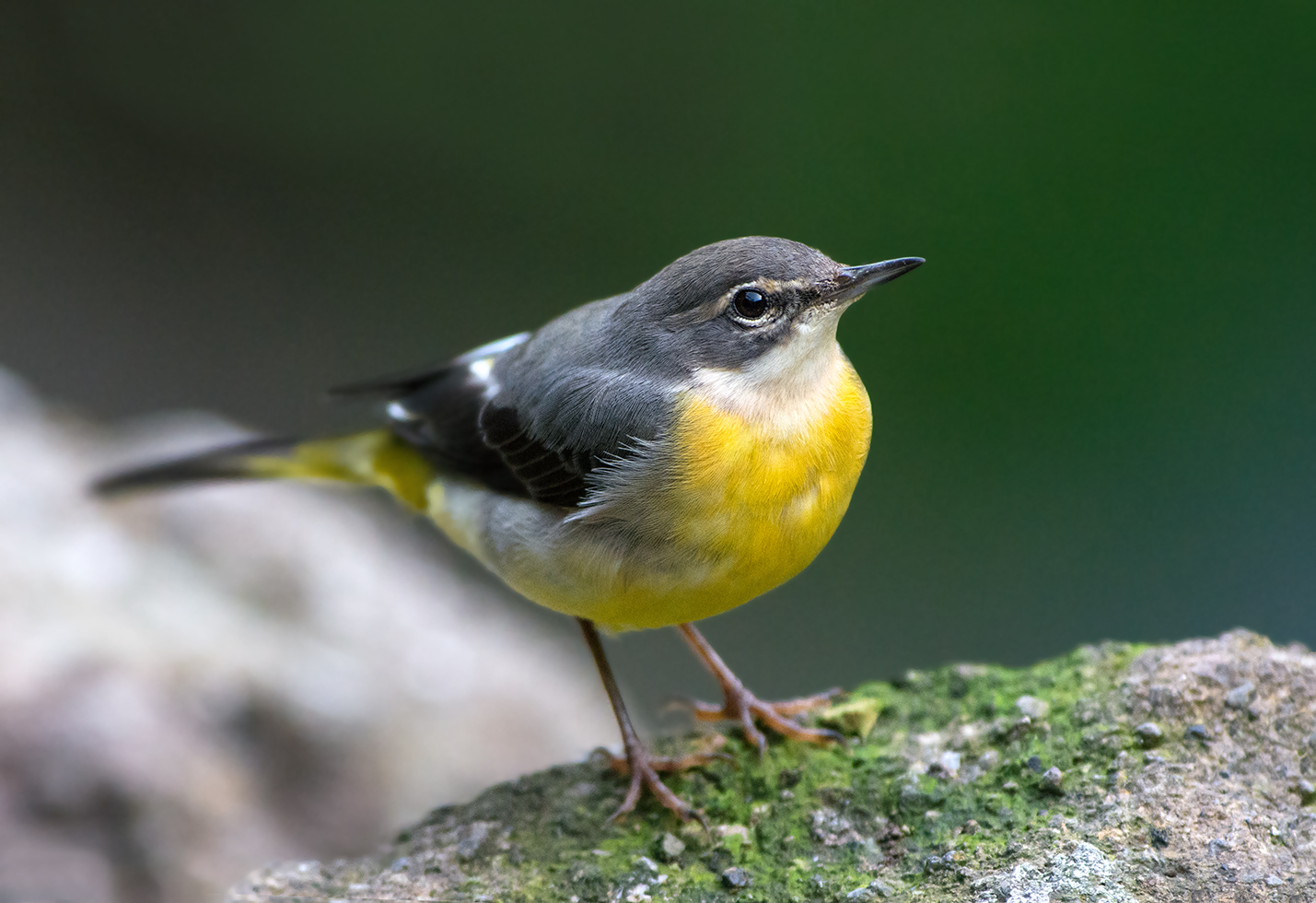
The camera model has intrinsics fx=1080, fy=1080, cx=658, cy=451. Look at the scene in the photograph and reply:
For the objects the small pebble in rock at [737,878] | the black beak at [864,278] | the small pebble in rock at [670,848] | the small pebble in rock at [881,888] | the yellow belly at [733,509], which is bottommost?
the small pebble in rock at [881,888]

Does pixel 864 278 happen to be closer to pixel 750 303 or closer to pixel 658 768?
pixel 750 303

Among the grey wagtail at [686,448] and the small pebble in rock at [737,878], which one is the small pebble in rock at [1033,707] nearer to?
the grey wagtail at [686,448]

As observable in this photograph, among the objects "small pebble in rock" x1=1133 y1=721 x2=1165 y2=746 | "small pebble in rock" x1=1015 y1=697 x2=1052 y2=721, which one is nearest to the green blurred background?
"small pebble in rock" x1=1015 y1=697 x2=1052 y2=721

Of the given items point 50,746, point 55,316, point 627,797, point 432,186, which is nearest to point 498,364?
point 627,797

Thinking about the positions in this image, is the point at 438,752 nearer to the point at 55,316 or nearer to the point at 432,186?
the point at 432,186

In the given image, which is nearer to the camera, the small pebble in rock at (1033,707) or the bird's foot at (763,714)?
the small pebble in rock at (1033,707)

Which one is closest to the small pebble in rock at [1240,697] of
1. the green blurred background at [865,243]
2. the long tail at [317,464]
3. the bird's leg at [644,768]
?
the bird's leg at [644,768]
